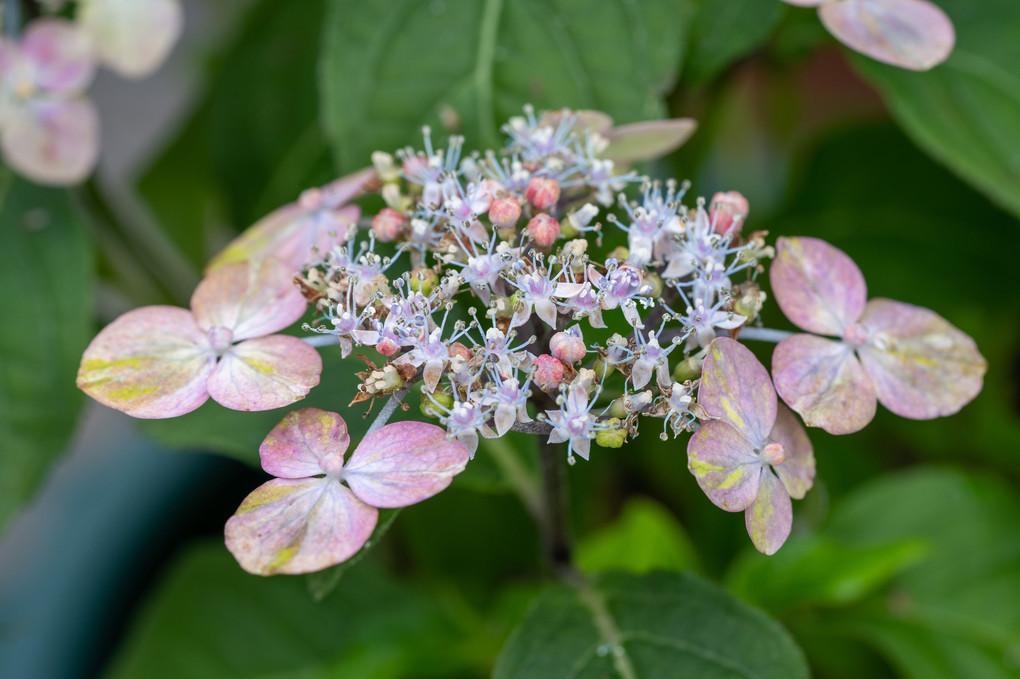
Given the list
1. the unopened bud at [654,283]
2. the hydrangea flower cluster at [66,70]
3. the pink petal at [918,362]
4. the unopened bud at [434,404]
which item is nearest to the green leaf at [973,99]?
the pink petal at [918,362]

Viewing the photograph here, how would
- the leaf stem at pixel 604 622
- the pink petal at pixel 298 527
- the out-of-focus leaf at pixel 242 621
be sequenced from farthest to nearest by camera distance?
the out-of-focus leaf at pixel 242 621, the leaf stem at pixel 604 622, the pink petal at pixel 298 527

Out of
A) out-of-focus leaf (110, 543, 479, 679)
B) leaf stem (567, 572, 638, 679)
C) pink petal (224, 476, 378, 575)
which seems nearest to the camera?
pink petal (224, 476, 378, 575)

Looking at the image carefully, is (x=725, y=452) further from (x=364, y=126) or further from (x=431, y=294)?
(x=364, y=126)

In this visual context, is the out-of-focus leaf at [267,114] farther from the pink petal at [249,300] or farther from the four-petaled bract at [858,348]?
the four-petaled bract at [858,348]

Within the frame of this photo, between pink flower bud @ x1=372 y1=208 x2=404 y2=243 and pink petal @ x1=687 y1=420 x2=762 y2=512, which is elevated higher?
pink flower bud @ x1=372 y1=208 x2=404 y2=243

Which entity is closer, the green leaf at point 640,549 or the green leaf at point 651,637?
the green leaf at point 651,637

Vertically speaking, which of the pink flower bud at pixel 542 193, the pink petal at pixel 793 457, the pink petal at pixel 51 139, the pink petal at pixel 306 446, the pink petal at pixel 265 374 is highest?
the pink petal at pixel 51 139

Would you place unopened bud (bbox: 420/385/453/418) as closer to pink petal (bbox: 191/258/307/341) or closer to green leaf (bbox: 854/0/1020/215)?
pink petal (bbox: 191/258/307/341)

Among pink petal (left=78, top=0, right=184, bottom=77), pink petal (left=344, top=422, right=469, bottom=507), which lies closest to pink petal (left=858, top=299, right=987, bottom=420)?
pink petal (left=344, top=422, right=469, bottom=507)
